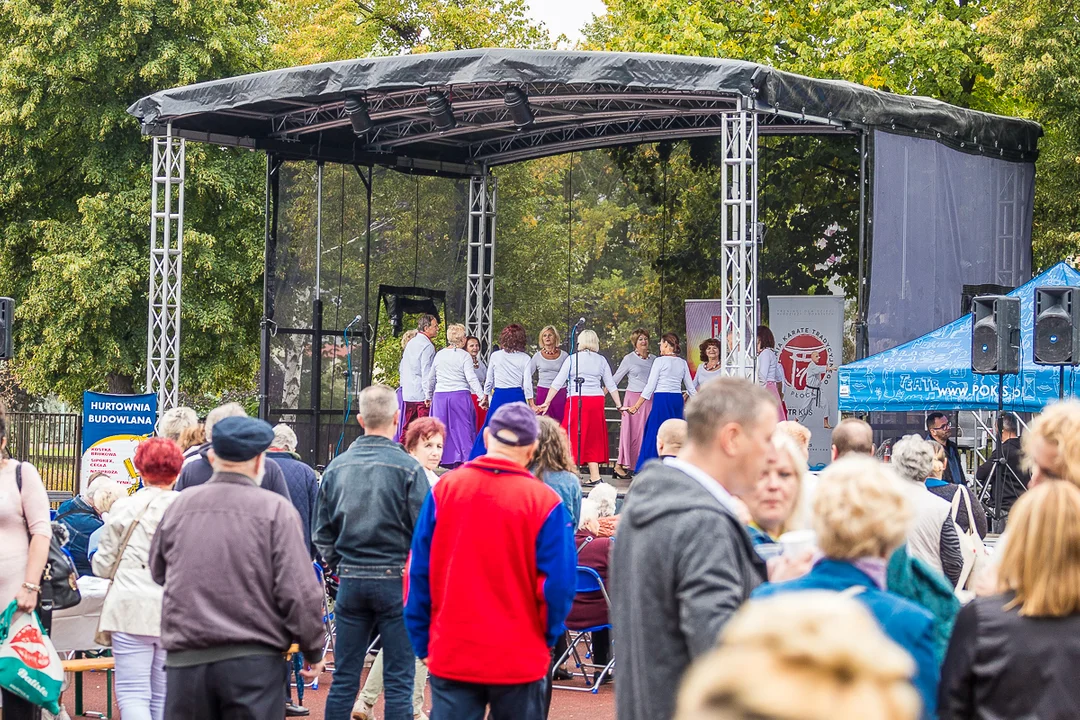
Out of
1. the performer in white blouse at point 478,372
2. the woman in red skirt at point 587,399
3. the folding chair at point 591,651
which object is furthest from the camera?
the performer in white blouse at point 478,372

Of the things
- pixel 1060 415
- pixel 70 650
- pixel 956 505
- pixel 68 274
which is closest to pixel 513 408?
pixel 1060 415

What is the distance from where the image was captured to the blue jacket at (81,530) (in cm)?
847

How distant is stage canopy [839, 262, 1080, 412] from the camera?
13.0 meters

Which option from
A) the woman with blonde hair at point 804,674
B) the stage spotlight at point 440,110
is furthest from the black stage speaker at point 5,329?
the woman with blonde hair at point 804,674

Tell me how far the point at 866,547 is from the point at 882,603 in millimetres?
121

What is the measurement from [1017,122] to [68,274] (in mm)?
15379

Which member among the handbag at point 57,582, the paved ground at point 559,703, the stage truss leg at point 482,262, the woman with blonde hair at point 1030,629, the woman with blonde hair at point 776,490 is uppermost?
the stage truss leg at point 482,262

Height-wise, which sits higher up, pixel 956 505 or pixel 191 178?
pixel 191 178

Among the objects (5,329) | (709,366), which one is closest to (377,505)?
(5,329)

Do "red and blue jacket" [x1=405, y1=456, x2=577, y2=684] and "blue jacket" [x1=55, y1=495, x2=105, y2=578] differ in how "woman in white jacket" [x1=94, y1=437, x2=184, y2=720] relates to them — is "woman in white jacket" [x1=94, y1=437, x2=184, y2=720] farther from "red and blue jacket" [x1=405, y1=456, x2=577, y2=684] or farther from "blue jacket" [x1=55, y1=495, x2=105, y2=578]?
"blue jacket" [x1=55, y1=495, x2=105, y2=578]

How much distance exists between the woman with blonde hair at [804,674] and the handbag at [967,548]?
4098mm

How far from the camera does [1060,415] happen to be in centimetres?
392

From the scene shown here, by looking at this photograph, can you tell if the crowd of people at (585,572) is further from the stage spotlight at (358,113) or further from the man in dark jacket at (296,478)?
the stage spotlight at (358,113)

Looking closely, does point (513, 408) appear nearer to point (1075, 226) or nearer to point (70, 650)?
point (70, 650)
